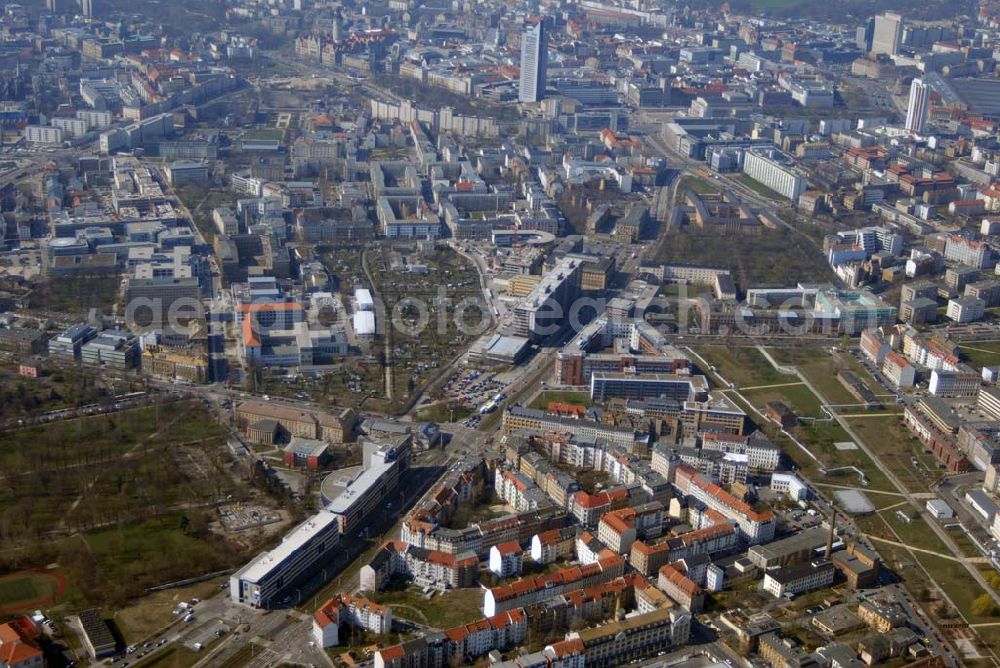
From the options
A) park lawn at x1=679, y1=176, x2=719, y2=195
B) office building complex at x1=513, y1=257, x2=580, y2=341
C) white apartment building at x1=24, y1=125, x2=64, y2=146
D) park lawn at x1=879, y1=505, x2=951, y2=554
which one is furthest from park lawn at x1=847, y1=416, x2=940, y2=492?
white apartment building at x1=24, y1=125, x2=64, y2=146

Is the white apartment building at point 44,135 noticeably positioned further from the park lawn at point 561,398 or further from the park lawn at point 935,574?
the park lawn at point 935,574

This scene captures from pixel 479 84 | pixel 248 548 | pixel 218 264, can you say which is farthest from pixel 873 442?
pixel 479 84

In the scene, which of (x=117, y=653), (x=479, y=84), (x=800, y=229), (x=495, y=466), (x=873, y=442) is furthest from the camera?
(x=479, y=84)

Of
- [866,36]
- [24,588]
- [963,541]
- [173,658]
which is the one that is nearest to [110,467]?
[24,588]

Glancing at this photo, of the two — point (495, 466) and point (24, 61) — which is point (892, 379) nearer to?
point (495, 466)

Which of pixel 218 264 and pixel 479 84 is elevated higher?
pixel 479 84

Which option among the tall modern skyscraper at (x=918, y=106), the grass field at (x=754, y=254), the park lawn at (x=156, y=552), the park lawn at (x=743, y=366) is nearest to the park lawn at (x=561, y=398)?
the park lawn at (x=743, y=366)

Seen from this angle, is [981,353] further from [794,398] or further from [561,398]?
[561,398]
